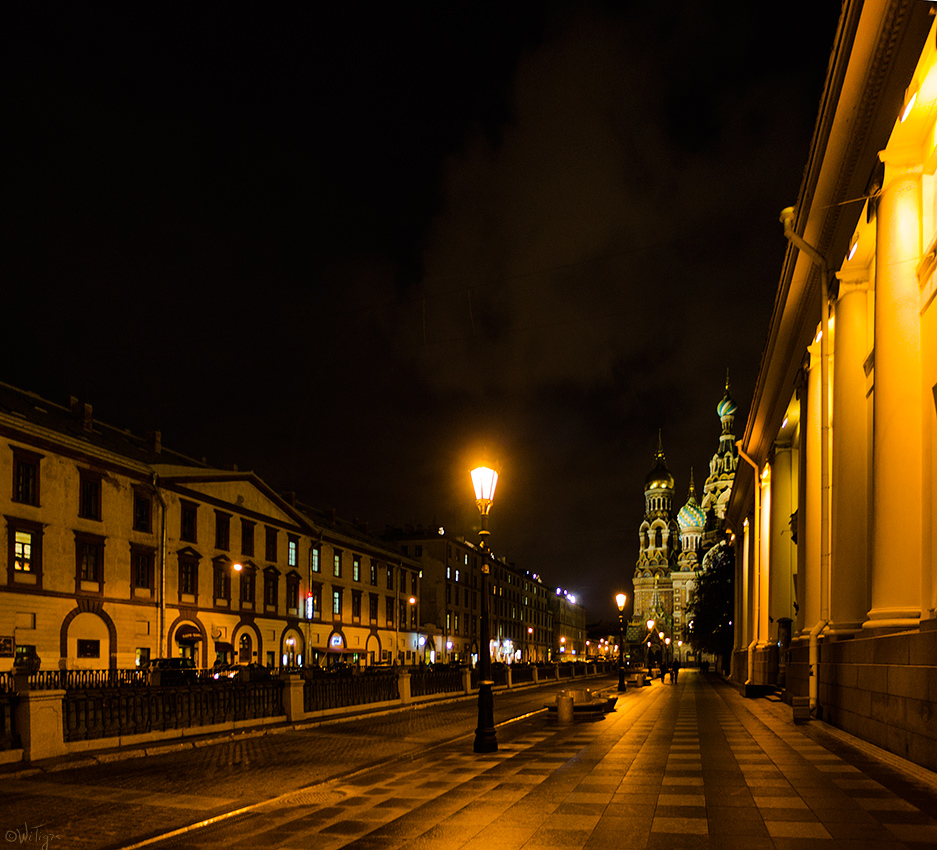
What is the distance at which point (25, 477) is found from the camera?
33.5 meters

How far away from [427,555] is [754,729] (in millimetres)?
68130

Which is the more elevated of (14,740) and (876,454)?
(876,454)

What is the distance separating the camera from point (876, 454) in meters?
12.9

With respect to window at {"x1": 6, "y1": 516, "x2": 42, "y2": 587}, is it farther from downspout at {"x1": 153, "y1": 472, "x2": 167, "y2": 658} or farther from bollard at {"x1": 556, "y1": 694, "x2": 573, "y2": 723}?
bollard at {"x1": 556, "y1": 694, "x2": 573, "y2": 723}

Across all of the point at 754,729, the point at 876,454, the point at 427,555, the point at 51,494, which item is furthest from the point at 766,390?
the point at 427,555

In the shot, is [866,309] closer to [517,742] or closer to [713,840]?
[517,742]

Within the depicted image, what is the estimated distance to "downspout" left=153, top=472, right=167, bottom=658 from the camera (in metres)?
39.8

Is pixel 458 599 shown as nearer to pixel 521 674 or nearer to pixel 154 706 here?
pixel 521 674

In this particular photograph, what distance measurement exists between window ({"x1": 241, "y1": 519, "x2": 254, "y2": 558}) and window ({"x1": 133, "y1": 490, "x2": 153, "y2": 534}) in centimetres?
856

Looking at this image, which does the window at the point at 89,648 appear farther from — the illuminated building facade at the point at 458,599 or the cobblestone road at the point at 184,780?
the illuminated building facade at the point at 458,599

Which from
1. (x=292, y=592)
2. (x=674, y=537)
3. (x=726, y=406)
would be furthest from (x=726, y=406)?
(x=292, y=592)

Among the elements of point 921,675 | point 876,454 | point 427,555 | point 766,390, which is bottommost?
point 427,555

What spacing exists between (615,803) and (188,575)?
37405 millimetres

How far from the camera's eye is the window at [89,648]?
115 ft
